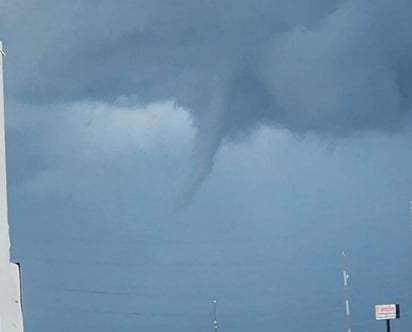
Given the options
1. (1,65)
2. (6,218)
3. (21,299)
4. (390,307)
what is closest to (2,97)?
(1,65)

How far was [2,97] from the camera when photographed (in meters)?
9.30

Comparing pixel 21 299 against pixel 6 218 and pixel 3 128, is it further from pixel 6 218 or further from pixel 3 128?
pixel 3 128

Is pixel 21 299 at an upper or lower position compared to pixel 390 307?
lower

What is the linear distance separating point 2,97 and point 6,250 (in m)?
1.40

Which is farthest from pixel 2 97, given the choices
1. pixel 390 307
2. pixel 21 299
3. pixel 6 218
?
pixel 390 307

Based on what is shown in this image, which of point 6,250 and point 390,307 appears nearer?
point 6,250

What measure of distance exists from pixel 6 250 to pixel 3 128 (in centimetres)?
111

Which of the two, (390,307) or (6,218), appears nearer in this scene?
(6,218)

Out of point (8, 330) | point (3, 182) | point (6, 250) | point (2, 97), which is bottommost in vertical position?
point (8, 330)

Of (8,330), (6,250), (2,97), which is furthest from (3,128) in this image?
(8,330)

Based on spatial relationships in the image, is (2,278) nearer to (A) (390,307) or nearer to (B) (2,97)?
(B) (2,97)

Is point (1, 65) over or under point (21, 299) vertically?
over

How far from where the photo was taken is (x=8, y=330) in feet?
30.6

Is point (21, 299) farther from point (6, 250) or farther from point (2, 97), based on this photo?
point (2, 97)
